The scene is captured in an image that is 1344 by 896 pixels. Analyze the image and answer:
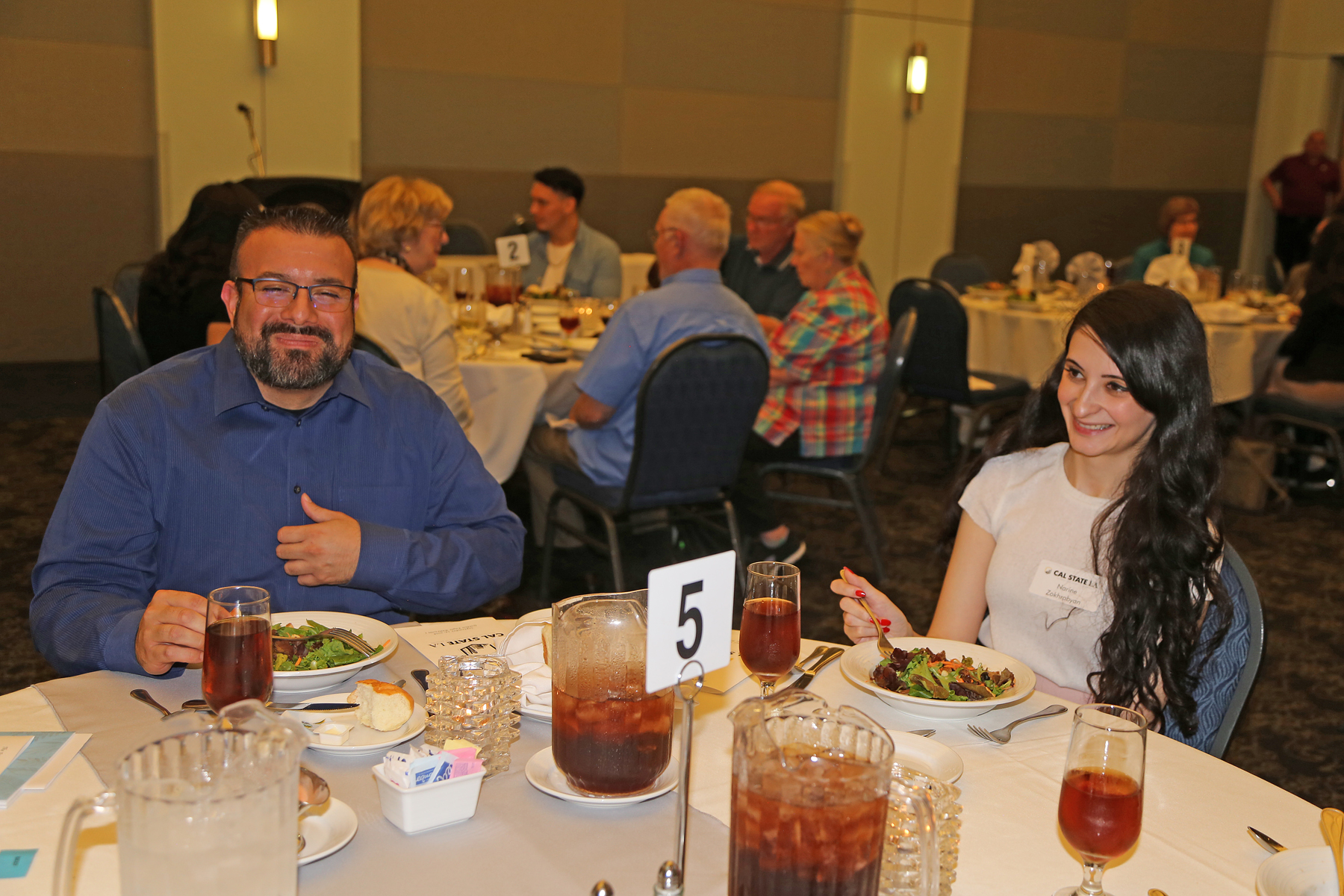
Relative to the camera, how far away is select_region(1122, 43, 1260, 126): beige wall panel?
36.4 feet

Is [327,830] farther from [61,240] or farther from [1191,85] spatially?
[1191,85]

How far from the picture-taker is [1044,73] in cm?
1046

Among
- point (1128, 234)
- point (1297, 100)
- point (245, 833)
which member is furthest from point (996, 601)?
point (1297, 100)

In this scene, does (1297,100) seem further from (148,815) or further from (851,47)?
(148,815)

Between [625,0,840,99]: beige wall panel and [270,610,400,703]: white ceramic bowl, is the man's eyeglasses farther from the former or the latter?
[625,0,840,99]: beige wall panel

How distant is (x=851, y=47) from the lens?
30.7 ft

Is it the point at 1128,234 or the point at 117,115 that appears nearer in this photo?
the point at 117,115

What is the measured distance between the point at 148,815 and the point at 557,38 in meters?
8.01

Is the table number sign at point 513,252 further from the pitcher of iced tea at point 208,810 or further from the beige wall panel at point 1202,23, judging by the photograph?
the beige wall panel at point 1202,23

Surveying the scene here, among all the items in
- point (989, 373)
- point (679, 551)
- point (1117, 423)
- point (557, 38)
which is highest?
point (557, 38)

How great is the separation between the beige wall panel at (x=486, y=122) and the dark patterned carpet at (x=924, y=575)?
2.78 meters

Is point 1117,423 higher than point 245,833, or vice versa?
point 1117,423

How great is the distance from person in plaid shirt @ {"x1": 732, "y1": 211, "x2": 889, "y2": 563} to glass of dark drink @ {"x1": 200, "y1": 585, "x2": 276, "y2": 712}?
126 inches

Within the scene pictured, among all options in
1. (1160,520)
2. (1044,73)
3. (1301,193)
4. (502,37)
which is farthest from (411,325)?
(1301,193)
